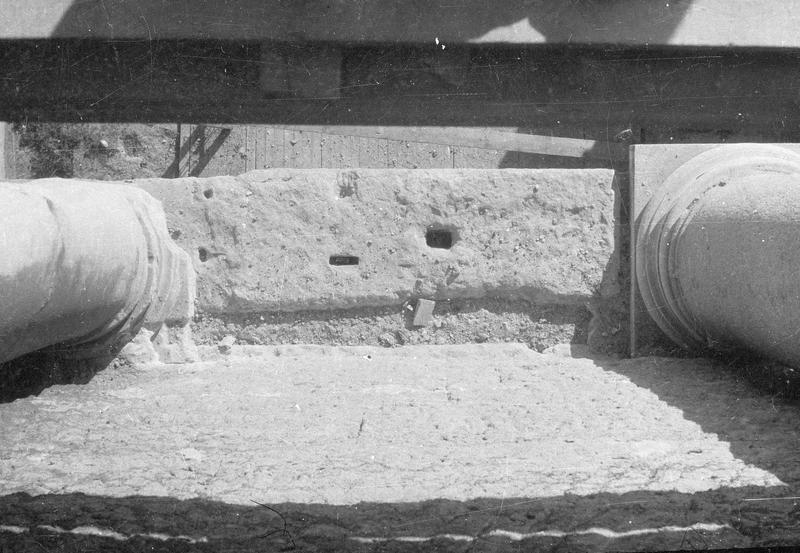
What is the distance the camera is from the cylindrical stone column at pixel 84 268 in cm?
241

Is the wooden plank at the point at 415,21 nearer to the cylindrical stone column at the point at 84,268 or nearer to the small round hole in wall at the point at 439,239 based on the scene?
the cylindrical stone column at the point at 84,268

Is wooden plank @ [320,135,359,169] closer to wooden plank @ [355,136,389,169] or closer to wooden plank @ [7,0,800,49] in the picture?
wooden plank @ [355,136,389,169]

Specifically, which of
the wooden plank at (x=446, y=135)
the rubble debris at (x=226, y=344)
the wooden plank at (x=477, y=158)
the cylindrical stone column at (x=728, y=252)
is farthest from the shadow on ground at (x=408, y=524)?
the wooden plank at (x=477, y=158)

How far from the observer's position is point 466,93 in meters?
1.80

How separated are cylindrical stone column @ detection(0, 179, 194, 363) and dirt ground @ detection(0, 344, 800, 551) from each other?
27 cm

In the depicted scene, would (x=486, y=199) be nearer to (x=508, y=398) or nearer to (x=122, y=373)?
(x=508, y=398)

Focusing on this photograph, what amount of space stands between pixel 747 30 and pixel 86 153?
6.63m

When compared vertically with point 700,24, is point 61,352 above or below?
A: below

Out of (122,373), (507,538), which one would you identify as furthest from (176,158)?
(507,538)

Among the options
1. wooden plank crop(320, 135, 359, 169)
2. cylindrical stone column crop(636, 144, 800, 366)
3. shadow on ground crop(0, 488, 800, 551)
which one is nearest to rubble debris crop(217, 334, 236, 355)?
cylindrical stone column crop(636, 144, 800, 366)

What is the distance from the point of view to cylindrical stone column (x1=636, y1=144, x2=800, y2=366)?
110 inches

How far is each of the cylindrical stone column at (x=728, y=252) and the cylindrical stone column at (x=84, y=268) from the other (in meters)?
2.33

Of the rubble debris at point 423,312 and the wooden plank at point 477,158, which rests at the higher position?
the wooden plank at point 477,158

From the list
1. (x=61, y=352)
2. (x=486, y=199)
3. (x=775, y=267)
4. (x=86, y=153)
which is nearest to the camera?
(x=775, y=267)
